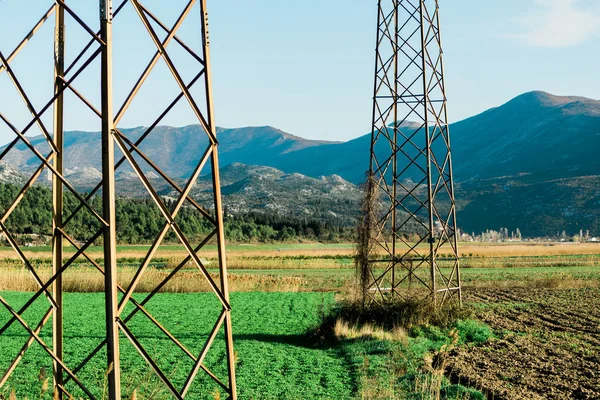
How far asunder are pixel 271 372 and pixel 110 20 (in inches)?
304

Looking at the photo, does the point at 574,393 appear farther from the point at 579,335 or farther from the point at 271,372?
the point at 579,335

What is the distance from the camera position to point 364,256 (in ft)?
62.0

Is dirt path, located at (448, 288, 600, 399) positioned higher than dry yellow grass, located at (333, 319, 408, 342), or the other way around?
dry yellow grass, located at (333, 319, 408, 342)

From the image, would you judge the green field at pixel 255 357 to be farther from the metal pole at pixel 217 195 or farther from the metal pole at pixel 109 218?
the metal pole at pixel 109 218

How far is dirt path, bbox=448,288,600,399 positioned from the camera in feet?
37.7

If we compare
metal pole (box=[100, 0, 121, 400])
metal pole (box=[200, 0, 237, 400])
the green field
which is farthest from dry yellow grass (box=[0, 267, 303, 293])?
metal pole (box=[100, 0, 121, 400])

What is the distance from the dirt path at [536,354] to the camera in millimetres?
11482

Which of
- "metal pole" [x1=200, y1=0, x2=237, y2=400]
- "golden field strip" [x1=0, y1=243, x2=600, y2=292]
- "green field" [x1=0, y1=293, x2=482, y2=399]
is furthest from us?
"golden field strip" [x1=0, y1=243, x2=600, y2=292]

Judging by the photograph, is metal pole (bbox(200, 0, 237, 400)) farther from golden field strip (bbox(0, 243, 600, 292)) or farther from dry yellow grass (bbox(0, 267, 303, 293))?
dry yellow grass (bbox(0, 267, 303, 293))

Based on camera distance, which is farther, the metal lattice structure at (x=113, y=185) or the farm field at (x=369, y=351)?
the farm field at (x=369, y=351)

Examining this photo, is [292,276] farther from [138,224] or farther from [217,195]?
[138,224]

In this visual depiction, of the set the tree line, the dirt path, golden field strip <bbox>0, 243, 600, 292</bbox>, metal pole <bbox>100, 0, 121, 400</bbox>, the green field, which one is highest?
the tree line

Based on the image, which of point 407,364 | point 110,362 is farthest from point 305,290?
point 110,362

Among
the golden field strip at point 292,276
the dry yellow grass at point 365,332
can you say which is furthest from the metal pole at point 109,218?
the golden field strip at point 292,276
